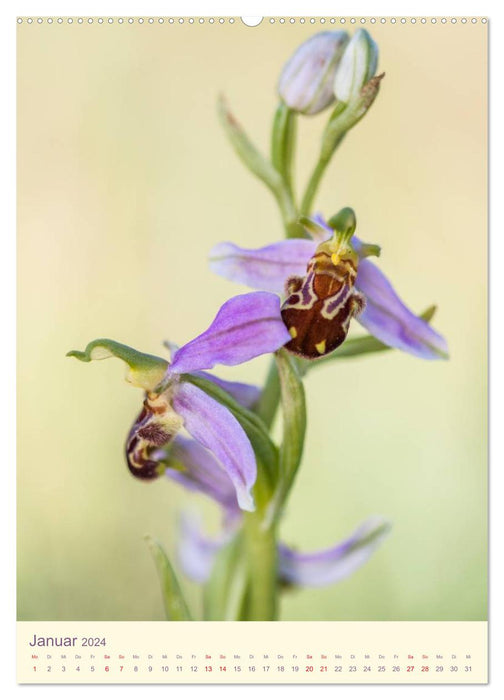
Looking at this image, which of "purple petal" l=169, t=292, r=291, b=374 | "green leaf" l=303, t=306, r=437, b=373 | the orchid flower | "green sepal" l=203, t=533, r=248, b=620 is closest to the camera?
"purple petal" l=169, t=292, r=291, b=374

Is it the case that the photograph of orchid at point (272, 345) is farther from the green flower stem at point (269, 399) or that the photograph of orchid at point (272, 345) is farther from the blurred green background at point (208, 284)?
the blurred green background at point (208, 284)

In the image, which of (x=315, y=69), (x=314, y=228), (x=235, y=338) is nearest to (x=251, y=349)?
(x=235, y=338)

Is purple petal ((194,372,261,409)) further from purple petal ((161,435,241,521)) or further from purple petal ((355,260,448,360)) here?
purple petal ((355,260,448,360))

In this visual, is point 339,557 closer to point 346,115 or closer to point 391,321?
point 391,321

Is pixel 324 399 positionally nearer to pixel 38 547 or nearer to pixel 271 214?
pixel 271 214

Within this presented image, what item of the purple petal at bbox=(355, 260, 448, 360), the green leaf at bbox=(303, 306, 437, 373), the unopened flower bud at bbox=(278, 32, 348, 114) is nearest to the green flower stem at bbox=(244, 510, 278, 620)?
the green leaf at bbox=(303, 306, 437, 373)

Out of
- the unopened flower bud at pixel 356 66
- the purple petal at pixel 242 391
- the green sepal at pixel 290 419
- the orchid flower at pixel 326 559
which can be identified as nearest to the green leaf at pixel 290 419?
the green sepal at pixel 290 419
